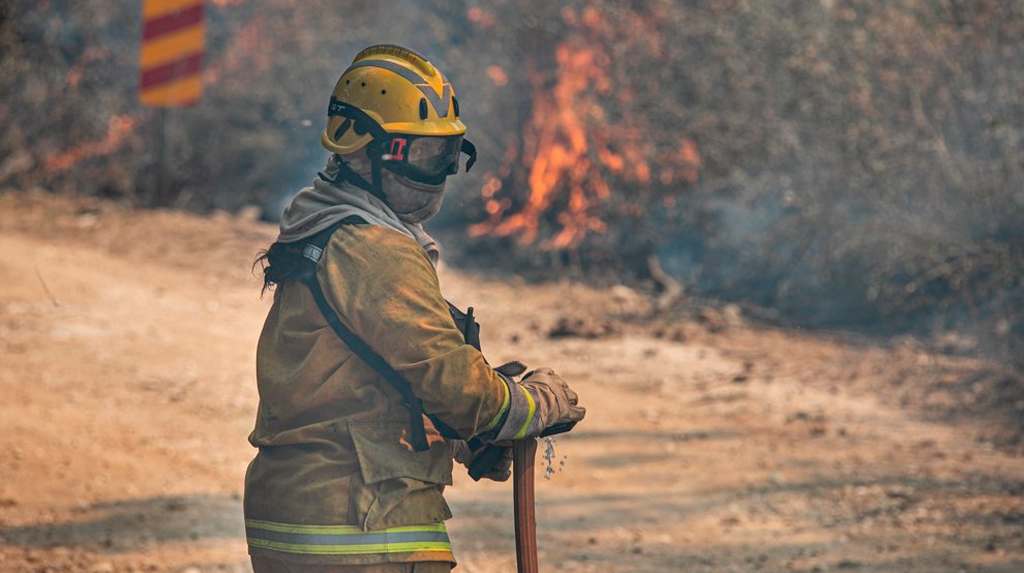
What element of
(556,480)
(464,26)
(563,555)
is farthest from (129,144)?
(563,555)

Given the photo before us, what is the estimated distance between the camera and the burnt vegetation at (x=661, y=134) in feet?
27.1

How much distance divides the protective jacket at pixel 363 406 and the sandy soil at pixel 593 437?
104 inches

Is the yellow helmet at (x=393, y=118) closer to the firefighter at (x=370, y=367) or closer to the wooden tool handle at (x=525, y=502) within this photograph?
the firefighter at (x=370, y=367)

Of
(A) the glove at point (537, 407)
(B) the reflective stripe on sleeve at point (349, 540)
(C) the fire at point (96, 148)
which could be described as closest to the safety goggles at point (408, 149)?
(A) the glove at point (537, 407)

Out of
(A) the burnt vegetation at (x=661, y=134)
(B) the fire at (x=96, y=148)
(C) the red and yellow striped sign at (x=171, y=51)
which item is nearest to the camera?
(A) the burnt vegetation at (x=661, y=134)

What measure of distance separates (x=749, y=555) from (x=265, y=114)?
789cm

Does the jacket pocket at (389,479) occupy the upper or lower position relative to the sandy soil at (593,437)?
lower

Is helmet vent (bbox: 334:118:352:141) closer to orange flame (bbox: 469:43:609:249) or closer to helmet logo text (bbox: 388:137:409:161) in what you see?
helmet logo text (bbox: 388:137:409:161)

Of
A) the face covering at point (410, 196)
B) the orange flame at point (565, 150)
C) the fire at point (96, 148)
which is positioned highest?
the fire at point (96, 148)

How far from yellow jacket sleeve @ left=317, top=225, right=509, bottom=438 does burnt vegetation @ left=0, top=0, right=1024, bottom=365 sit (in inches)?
208

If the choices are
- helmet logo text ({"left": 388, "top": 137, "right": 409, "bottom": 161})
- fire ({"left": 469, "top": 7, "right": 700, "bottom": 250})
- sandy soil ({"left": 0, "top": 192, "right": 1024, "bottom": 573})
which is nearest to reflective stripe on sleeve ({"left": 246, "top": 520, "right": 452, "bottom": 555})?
helmet logo text ({"left": 388, "top": 137, "right": 409, "bottom": 161})

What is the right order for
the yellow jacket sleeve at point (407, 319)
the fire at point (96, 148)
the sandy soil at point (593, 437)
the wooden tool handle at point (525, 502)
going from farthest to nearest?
the fire at point (96, 148) < the sandy soil at point (593, 437) < the wooden tool handle at point (525, 502) < the yellow jacket sleeve at point (407, 319)

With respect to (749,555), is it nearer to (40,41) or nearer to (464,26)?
(464,26)

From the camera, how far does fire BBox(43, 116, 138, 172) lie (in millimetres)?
11531
